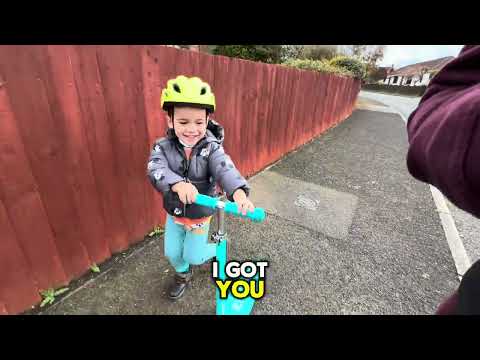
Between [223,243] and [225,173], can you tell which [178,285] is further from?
[225,173]

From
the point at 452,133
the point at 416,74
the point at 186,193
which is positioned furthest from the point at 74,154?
the point at 416,74

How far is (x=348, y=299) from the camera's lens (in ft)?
7.09

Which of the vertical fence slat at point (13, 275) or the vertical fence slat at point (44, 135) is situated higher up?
the vertical fence slat at point (44, 135)

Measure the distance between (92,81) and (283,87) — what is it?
3592 mm

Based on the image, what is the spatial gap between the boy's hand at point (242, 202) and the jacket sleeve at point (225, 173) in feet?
0.13

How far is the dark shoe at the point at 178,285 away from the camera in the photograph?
2.08 meters

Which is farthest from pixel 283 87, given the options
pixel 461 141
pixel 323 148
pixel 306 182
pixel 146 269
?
pixel 461 141

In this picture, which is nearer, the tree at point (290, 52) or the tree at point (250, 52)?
the tree at point (250, 52)

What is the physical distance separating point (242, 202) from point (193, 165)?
0.53 metres

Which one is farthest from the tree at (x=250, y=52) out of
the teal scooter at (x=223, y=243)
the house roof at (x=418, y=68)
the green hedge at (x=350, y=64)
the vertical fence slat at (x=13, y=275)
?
the house roof at (x=418, y=68)

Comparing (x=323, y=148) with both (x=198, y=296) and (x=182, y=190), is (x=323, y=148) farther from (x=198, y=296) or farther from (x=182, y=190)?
(x=182, y=190)

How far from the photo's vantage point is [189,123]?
1.54m

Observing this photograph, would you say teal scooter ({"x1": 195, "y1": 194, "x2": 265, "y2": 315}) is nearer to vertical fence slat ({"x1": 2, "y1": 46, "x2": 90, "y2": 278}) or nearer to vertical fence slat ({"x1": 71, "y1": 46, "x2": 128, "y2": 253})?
vertical fence slat ({"x1": 71, "y1": 46, "x2": 128, "y2": 253})

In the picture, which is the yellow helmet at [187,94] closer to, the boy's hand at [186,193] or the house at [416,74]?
the boy's hand at [186,193]
